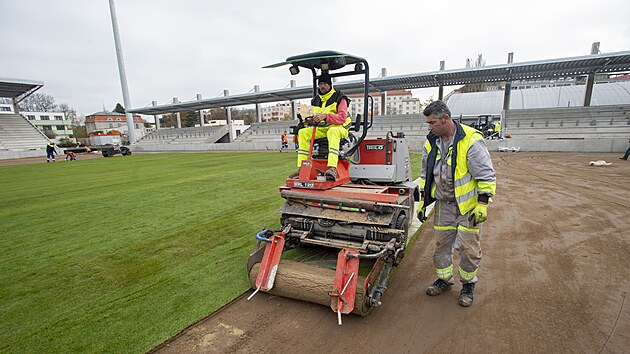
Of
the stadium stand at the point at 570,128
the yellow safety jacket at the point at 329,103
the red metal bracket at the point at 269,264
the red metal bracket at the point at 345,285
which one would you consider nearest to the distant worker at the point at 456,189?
the red metal bracket at the point at 345,285

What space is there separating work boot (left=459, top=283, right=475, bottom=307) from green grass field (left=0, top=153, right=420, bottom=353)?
88.5 inches

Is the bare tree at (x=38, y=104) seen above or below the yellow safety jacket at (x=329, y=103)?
above

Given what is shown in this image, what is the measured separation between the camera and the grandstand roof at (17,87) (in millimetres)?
30769

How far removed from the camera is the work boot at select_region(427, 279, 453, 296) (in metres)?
3.19

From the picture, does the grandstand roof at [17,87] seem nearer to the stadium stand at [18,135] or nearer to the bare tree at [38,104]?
the stadium stand at [18,135]

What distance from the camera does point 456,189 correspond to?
2.93 meters

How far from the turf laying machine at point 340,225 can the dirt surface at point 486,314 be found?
0.23 metres

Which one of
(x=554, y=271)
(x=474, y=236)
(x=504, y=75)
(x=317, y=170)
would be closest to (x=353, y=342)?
(x=474, y=236)

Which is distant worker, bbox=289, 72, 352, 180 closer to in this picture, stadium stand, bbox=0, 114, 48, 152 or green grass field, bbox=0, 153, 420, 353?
green grass field, bbox=0, 153, 420, 353

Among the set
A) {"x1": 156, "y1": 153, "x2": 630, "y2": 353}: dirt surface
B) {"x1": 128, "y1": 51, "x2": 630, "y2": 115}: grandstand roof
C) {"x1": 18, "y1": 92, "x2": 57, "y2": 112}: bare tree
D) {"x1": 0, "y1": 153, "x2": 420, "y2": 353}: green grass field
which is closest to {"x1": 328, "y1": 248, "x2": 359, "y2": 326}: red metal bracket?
{"x1": 156, "y1": 153, "x2": 630, "y2": 353}: dirt surface

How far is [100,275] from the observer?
372cm

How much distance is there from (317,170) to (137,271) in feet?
8.46

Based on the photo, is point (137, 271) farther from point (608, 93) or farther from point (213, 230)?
point (608, 93)

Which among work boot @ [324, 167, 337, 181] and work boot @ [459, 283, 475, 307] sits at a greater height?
work boot @ [324, 167, 337, 181]
